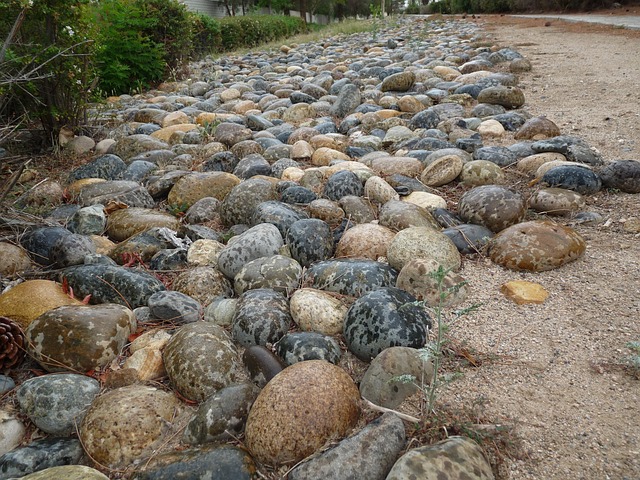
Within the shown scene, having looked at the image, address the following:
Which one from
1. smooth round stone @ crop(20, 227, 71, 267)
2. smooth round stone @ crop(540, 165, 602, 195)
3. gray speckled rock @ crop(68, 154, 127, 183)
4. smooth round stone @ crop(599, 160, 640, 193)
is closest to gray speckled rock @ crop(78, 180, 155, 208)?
gray speckled rock @ crop(68, 154, 127, 183)

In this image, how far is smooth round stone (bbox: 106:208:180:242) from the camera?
3.23m

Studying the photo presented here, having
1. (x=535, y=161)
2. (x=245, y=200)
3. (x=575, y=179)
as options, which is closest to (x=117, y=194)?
(x=245, y=200)

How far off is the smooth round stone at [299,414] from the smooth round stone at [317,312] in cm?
42

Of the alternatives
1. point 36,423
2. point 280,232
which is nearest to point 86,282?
point 36,423

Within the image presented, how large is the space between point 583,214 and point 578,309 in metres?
1.01

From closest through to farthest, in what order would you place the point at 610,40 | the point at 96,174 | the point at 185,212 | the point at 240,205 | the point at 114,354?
the point at 114,354, the point at 240,205, the point at 185,212, the point at 96,174, the point at 610,40

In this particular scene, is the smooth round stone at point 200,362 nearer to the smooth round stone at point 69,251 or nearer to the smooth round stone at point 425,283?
the smooth round stone at point 425,283

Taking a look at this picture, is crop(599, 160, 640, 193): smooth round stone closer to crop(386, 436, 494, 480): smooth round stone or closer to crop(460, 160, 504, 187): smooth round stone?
crop(460, 160, 504, 187): smooth round stone

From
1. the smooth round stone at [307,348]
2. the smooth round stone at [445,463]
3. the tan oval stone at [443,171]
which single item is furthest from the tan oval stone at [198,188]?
the smooth round stone at [445,463]

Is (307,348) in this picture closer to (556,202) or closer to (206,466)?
(206,466)

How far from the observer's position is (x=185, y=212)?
3.63 meters

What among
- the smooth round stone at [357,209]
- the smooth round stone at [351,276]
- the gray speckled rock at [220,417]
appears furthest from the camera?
the smooth round stone at [357,209]

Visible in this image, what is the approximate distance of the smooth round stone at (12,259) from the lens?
2.67 m

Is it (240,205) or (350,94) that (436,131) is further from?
(240,205)
